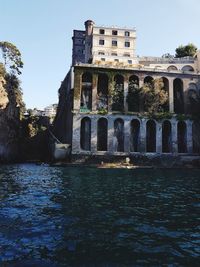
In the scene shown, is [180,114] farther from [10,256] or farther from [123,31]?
[10,256]

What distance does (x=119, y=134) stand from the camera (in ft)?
194

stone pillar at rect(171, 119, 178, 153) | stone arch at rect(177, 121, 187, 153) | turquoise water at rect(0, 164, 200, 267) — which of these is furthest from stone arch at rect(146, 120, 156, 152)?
turquoise water at rect(0, 164, 200, 267)

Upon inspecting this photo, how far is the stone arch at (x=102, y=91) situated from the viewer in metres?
60.2

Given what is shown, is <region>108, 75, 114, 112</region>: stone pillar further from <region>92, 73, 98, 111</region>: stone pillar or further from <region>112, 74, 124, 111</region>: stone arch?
<region>92, 73, 98, 111</region>: stone pillar

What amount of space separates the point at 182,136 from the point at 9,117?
122ft

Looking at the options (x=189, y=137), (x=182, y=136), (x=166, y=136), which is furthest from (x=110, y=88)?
(x=189, y=137)

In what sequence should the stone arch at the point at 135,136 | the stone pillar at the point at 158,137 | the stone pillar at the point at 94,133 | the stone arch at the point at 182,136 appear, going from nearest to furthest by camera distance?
1. the stone pillar at the point at 94,133
2. the stone pillar at the point at 158,137
3. the stone arch at the point at 135,136
4. the stone arch at the point at 182,136

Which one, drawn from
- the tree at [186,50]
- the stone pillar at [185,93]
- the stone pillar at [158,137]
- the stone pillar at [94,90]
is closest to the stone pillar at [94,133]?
the stone pillar at [94,90]

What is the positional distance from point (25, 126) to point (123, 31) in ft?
125

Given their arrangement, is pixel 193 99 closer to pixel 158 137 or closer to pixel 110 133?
pixel 158 137

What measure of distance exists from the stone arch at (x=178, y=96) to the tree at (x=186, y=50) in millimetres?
28247

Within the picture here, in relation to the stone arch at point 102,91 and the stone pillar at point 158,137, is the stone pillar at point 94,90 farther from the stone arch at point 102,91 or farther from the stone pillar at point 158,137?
the stone pillar at point 158,137

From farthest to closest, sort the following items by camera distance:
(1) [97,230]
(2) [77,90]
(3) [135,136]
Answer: (3) [135,136] → (2) [77,90] → (1) [97,230]

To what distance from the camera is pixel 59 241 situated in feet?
33.0
